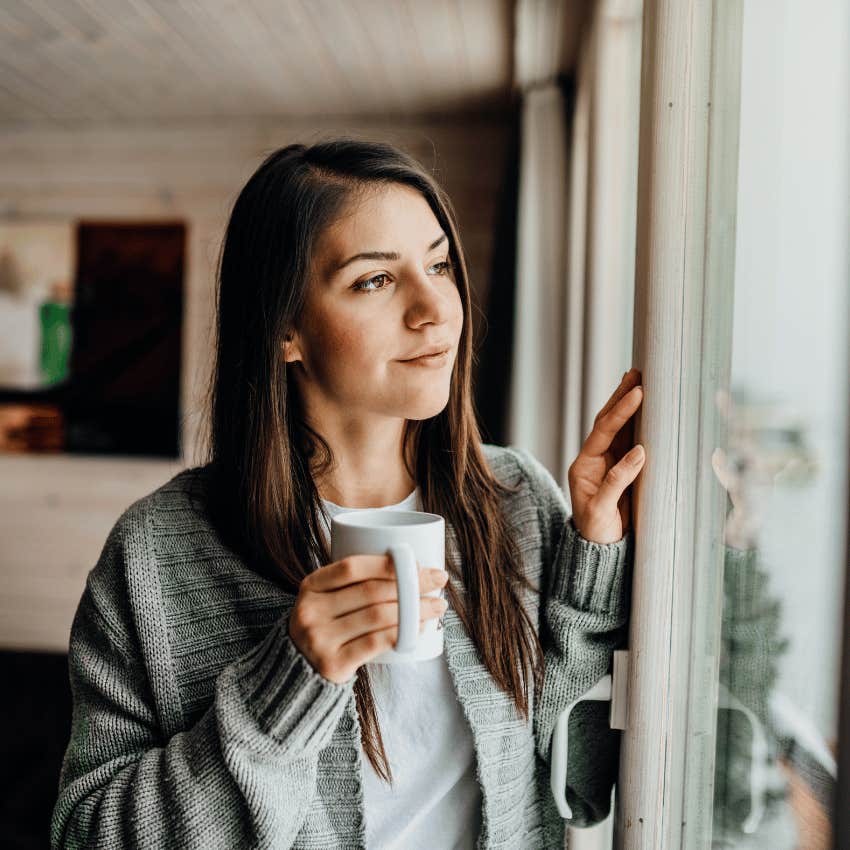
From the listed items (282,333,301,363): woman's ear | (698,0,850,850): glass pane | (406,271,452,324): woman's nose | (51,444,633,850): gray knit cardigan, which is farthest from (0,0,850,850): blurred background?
(282,333,301,363): woman's ear

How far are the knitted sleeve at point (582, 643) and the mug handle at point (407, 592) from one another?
32cm

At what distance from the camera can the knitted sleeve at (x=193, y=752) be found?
79cm

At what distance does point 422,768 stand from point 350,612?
351 millimetres

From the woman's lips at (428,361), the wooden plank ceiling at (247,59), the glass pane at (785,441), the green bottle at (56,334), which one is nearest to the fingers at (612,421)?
the glass pane at (785,441)

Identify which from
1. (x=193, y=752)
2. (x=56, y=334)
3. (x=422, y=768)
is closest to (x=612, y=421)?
(x=422, y=768)

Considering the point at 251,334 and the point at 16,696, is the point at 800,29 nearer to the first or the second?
the point at 251,334

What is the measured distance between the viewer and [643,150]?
0.93 m

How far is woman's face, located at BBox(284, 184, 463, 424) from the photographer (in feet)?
3.15

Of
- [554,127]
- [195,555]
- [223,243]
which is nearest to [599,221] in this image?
[554,127]

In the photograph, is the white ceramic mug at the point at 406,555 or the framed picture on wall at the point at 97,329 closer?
the white ceramic mug at the point at 406,555

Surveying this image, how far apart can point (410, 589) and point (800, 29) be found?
57cm

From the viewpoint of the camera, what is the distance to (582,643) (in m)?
0.99

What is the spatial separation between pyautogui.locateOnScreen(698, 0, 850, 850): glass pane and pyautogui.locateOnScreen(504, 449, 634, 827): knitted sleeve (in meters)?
0.16

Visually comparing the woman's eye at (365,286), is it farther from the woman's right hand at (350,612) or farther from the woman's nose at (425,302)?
the woman's right hand at (350,612)
